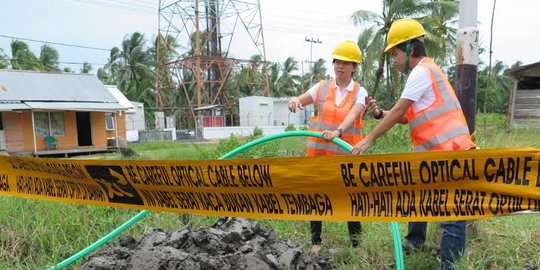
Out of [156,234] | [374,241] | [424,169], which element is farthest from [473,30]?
[156,234]

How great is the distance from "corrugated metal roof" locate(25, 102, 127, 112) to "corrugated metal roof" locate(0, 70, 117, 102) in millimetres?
319

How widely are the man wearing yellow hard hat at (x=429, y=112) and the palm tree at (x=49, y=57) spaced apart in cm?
3903

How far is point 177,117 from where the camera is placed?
42.0 meters

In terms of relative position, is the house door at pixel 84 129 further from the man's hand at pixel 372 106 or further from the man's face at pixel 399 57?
the man's face at pixel 399 57

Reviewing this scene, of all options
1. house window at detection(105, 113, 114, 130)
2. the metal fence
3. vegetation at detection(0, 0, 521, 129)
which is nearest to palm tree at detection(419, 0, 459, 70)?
vegetation at detection(0, 0, 521, 129)

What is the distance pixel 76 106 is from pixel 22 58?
15.8 m

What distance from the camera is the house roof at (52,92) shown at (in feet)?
61.0

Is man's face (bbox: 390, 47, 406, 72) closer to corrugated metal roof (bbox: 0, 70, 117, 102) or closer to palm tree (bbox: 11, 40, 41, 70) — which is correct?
corrugated metal roof (bbox: 0, 70, 117, 102)

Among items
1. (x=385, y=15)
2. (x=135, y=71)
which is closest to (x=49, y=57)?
(x=135, y=71)

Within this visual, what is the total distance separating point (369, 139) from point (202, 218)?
2376 millimetres

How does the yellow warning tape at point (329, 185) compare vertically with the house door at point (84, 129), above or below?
above

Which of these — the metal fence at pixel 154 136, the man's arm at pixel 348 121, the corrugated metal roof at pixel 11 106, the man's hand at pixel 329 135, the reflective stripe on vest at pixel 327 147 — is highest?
the corrugated metal roof at pixel 11 106

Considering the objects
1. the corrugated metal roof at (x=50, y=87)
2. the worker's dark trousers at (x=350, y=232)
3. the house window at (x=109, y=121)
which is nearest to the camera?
the worker's dark trousers at (x=350, y=232)

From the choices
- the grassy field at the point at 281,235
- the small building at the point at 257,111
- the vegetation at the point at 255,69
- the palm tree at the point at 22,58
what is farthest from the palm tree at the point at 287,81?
the grassy field at the point at 281,235
